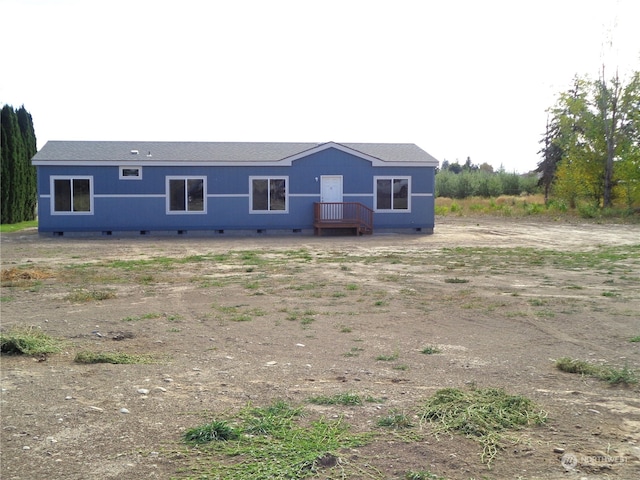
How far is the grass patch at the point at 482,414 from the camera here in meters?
4.62

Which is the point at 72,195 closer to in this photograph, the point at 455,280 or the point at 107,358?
the point at 455,280

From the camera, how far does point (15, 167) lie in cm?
3089

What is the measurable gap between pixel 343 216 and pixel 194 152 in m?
6.61

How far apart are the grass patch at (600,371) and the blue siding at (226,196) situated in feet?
65.5

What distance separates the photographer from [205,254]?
18.6 meters

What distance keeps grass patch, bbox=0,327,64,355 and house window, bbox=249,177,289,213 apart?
1892 cm

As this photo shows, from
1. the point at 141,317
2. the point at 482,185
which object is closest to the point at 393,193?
the point at 141,317

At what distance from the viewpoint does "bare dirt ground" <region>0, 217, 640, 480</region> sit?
429cm

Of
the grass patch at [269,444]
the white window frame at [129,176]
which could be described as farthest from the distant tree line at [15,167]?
the grass patch at [269,444]

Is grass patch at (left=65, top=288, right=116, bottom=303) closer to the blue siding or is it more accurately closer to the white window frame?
the blue siding

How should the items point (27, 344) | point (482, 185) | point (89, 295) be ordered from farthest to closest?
point (482, 185) → point (89, 295) → point (27, 344)

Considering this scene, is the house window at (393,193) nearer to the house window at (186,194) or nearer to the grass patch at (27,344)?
the house window at (186,194)

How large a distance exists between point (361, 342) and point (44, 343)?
3.49m

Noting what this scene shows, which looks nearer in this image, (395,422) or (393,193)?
(395,422)
